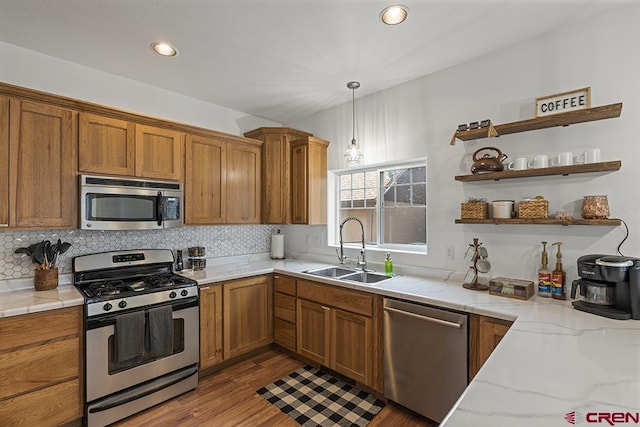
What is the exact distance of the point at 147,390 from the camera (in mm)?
2248

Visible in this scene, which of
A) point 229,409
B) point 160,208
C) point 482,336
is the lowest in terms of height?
point 229,409

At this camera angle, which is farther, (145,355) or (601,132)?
(145,355)

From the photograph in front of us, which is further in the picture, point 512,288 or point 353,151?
point 353,151

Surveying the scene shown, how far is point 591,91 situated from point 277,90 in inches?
97.8

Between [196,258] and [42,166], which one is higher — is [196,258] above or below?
below

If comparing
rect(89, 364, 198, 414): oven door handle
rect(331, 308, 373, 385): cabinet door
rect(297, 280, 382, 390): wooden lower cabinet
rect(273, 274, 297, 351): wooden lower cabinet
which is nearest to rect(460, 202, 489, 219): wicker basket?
rect(297, 280, 382, 390): wooden lower cabinet

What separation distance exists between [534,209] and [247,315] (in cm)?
257

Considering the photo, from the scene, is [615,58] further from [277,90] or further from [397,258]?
[277,90]

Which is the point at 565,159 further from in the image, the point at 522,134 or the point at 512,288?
the point at 512,288

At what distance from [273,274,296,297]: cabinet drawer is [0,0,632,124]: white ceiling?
1922mm

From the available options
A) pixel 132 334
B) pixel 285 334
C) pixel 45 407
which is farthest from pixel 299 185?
pixel 45 407

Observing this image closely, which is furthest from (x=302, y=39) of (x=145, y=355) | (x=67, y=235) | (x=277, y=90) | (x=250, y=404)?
(x=250, y=404)

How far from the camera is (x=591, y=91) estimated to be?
1956mm

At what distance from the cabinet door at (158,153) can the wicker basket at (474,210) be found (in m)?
2.50
